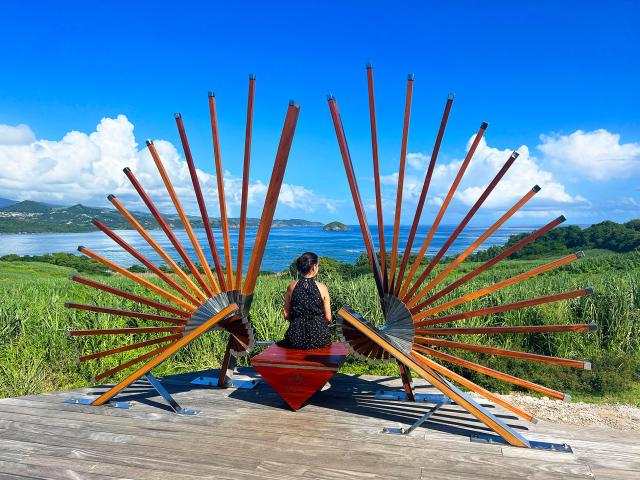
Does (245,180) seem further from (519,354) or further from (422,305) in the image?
(519,354)

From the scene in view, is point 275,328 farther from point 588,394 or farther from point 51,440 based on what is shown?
point 588,394

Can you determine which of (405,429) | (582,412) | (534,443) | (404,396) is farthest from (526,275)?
(582,412)

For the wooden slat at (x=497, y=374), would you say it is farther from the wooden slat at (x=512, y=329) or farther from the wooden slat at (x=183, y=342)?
the wooden slat at (x=183, y=342)

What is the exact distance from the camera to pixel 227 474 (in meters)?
2.99

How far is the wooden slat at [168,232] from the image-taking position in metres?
4.10

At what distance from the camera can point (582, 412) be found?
5242 millimetres

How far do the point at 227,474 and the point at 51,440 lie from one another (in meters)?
1.54

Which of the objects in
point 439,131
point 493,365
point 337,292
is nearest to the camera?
point 439,131

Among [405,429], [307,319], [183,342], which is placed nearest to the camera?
Answer: [405,429]

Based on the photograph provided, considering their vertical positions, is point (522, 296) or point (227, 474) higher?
point (522, 296)

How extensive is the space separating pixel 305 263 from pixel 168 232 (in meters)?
1.23

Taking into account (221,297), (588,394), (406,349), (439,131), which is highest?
(439,131)

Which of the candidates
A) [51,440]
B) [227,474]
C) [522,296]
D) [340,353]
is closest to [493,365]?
[522,296]

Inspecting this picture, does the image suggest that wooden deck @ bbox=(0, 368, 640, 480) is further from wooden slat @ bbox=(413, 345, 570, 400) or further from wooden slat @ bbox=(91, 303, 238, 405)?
wooden slat @ bbox=(413, 345, 570, 400)
